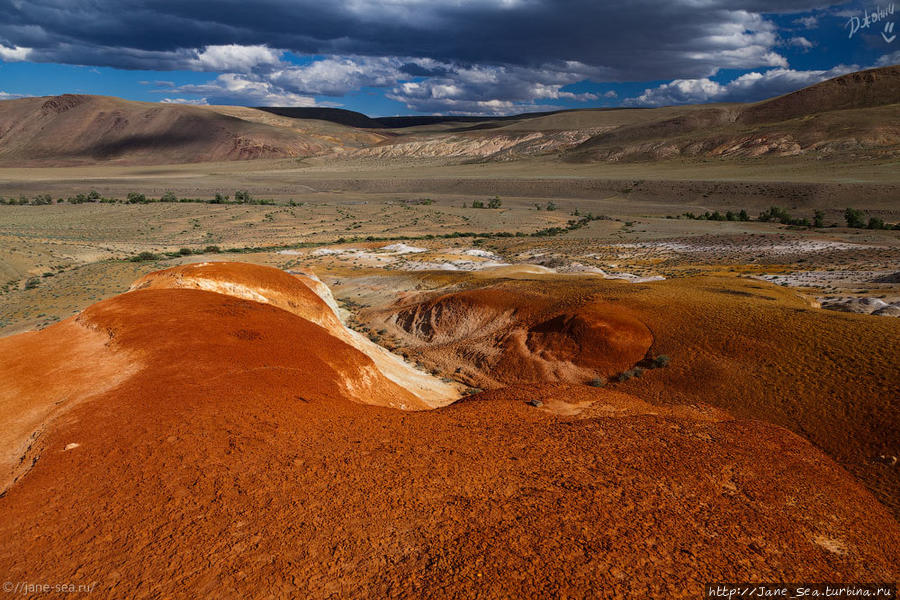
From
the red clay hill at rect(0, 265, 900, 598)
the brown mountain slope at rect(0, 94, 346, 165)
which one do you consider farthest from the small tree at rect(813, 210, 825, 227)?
the brown mountain slope at rect(0, 94, 346, 165)

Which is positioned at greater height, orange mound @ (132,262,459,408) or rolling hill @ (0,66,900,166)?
rolling hill @ (0,66,900,166)

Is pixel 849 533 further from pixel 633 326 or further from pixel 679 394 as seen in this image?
pixel 633 326

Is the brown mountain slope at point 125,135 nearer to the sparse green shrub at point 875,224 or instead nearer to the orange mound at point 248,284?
the sparse green shrub at point 875,224

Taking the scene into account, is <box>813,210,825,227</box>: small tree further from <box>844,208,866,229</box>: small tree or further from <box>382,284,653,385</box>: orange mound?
<box>382,284,653,385</box>: orange mound

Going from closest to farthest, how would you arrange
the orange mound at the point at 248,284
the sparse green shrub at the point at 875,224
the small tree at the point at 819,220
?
the orange mound at the point at 248,284 → the sparse green shrub at the point at 875,224 → the small tree at the point at 819,220

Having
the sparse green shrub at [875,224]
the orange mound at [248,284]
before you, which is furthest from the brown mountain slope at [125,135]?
the orange mound at [248,284]
